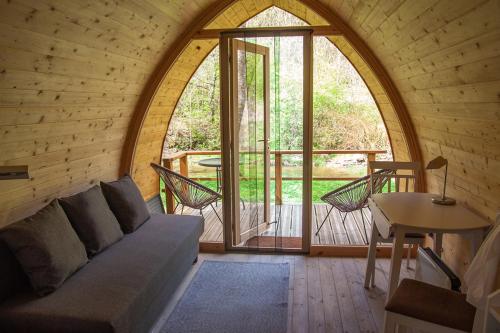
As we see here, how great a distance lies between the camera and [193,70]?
4445 millimetres

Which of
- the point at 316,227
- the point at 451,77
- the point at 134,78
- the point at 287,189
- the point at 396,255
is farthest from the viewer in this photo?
the point at 287,189

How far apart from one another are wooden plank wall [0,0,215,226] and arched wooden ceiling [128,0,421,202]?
15 centimetres

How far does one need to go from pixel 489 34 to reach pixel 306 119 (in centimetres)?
187

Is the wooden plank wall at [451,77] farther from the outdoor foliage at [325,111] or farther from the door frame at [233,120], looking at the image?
the outdoor foliage at [325,111]

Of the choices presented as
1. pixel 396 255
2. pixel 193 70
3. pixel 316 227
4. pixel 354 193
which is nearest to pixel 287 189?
pixel 316 227

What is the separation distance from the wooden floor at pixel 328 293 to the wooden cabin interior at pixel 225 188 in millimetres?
16

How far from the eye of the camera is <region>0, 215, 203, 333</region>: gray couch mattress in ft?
6.06

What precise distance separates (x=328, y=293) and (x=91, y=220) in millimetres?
1807

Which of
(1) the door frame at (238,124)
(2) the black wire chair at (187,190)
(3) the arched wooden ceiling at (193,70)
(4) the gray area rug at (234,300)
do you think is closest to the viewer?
(4) the gray area rug at (234,300)

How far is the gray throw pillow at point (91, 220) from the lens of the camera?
2.51 m

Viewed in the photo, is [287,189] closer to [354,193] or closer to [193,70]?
[354,193]

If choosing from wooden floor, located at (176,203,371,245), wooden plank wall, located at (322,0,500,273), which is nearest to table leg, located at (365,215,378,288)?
wooden plank wall, located at (322,0,500,273)

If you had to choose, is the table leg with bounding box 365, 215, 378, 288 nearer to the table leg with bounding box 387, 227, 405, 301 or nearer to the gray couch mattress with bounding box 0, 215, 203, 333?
the table leg with bounding box 387, 227, 405, 301

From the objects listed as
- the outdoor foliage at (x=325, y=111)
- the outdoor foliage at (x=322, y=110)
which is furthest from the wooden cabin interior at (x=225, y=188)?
the outdoor foliage at (x=325, y=111)
